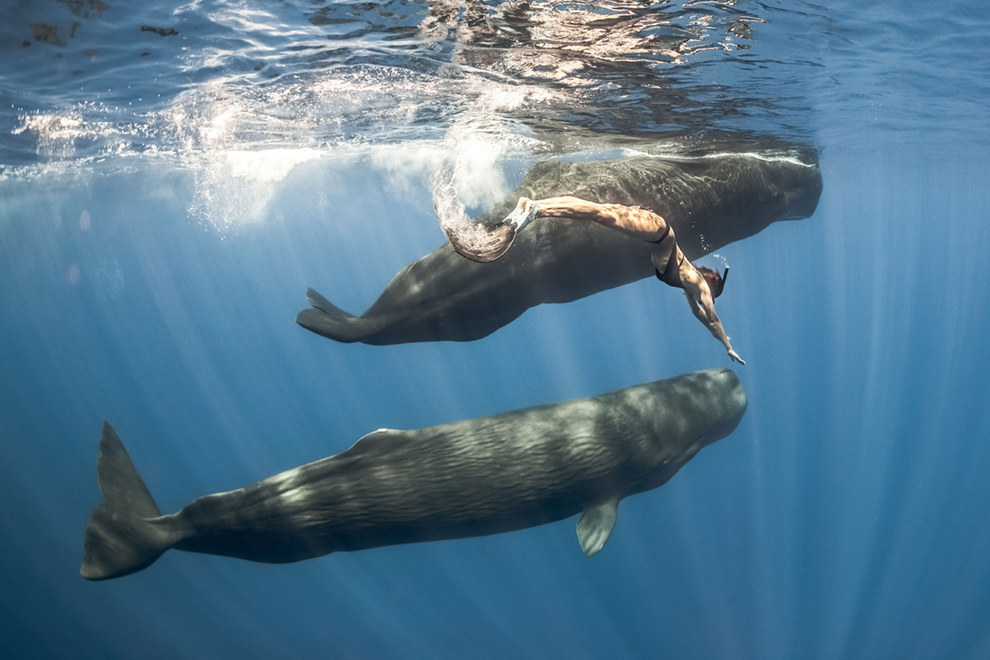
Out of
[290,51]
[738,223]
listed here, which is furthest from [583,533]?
[290,51]

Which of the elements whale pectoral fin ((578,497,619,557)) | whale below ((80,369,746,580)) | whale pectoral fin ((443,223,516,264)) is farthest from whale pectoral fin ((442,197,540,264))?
whale pectoral fin ((578,497,619,557))

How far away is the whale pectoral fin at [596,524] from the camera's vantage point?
7625 mm

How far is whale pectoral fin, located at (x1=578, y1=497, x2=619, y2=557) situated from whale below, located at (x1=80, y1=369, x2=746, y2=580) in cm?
1

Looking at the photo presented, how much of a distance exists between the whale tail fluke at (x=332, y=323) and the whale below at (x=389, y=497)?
1165mm

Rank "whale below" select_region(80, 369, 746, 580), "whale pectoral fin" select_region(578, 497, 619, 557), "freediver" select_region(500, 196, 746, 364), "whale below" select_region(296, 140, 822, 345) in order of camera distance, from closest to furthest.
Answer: "freediver" select_region(500, 196, 746, 364)
"whale below" select_region(296, 140, 822, 345)
"whale below" select_region(80, 369, 746, 580)
"whale pectoral fin" select_region(578, 497, 619, 557)

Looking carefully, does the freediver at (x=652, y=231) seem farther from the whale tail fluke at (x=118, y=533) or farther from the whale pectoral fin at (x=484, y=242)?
the whale tail fluke at (x=118, y=533)

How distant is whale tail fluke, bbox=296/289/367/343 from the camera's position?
22.4ft

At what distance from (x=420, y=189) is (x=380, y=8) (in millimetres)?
30094

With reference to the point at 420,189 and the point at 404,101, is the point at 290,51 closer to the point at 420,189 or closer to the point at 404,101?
the point at 404,101

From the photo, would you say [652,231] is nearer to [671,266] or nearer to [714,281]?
[671,266]

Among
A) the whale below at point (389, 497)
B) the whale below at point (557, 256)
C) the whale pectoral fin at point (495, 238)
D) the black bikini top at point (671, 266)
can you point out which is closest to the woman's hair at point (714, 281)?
the black bikini top at point (671, 266)

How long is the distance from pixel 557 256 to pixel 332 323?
8.83ft

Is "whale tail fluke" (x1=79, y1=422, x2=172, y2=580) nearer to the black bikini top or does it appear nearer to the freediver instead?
the freediver

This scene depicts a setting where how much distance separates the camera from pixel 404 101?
13.1 m
